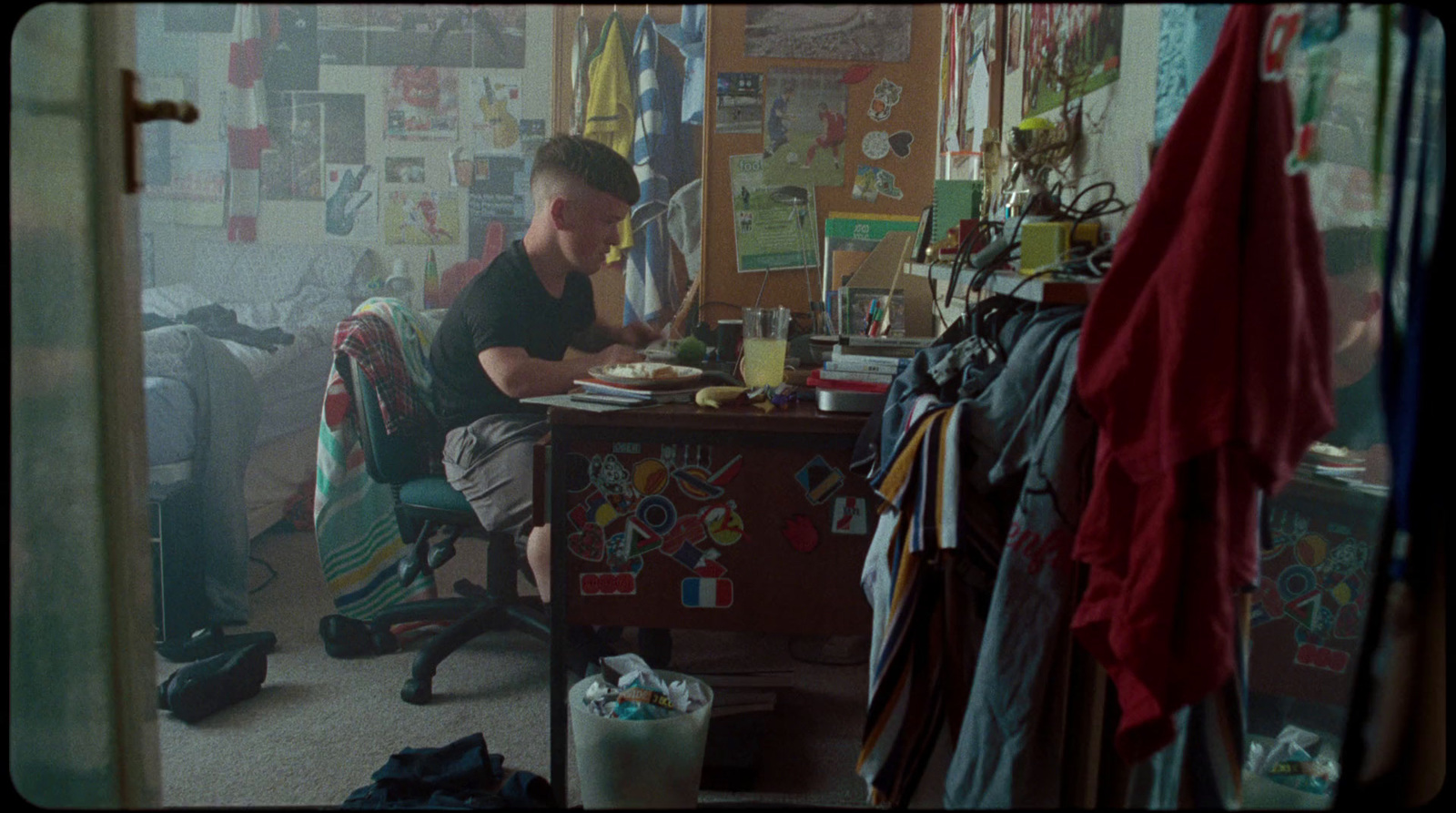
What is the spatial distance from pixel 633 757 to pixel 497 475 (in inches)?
37.5

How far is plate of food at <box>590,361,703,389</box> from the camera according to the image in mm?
1916

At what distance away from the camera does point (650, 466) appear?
1813 mm

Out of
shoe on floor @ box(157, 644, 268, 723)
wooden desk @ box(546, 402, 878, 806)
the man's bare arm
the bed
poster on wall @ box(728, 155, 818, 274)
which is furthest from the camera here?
the bed

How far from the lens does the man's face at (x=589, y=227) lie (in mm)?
3002

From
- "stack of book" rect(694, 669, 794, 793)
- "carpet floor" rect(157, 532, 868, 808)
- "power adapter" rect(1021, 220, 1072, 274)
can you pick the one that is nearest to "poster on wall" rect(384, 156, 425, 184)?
"carpet floor" rect(157, 532, 868, 808)

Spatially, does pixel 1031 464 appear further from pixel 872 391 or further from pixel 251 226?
pixel 251 226

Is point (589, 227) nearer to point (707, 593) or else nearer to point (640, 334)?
point (640, 334)

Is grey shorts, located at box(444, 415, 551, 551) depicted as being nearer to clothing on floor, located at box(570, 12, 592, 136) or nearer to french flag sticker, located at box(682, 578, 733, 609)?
french flag sticker, located at box(682, 578, 733, 609)

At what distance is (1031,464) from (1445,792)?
17.9 inches

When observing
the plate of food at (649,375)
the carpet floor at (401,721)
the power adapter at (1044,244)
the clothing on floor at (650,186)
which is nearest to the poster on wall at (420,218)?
the clothing on floor at (650,186)

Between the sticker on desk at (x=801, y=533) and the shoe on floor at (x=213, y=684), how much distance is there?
48.6 inches

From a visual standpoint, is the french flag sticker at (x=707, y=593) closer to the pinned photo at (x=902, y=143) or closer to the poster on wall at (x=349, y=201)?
the pinned photo at (x=902, y=143)

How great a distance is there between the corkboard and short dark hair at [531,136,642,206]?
25 centimetres

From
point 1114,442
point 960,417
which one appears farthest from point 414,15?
point 1114,442
